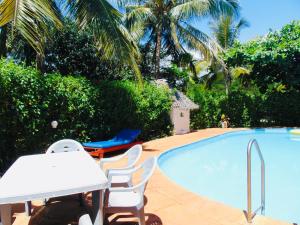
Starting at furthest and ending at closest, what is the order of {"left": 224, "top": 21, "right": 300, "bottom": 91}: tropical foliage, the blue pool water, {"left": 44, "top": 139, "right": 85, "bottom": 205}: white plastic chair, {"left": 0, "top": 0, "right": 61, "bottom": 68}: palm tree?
{"left": 224, "top": 21, "right": 300, "bottom": 91}: tropical foliage, the blue pool water, {"left": 0, "top": 0, "right": 61, "bottom": 68}: palm tree, {"left": 44, "top": 139, "right": 85, "bottom": 205}: white plastic chair

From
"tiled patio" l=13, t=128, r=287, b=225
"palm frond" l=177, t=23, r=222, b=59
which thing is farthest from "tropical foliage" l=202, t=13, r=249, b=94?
"tiled patio" l=13, t=128, r=287, b=225

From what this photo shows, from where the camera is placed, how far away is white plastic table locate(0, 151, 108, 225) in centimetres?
307

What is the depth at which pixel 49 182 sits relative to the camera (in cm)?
343

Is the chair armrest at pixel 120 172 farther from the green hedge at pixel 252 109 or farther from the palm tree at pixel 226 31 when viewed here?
the palm tree at pixel 226 31

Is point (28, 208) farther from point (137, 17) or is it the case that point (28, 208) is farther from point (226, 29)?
point (226, 29)

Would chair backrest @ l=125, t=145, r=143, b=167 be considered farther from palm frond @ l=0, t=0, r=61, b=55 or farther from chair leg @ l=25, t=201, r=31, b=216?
palm frond @ l=0, t=0, r=61, b=55

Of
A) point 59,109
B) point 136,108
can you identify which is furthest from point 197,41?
point 59,109

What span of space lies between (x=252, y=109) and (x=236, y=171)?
11200 millimetres

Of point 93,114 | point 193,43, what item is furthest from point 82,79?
point 193,43

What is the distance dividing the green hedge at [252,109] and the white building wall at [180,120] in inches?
88.4

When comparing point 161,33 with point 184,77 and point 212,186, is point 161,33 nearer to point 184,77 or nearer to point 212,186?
point 184,77

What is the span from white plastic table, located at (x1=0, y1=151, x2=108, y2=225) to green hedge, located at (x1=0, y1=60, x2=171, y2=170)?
399 centimetres

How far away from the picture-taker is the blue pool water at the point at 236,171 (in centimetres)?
666

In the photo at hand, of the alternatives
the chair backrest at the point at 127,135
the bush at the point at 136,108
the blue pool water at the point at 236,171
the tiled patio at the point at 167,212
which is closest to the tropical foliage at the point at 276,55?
the blue pool water at the point at 236,171
